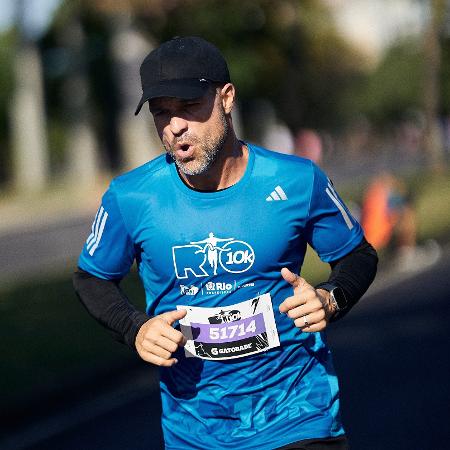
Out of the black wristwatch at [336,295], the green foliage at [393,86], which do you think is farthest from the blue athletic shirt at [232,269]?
the green foliage at [393,86]

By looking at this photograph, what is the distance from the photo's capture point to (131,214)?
160 inches

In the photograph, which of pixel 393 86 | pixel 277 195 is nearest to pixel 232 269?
pixel 277 195

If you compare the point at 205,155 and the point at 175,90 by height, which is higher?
the point at 175,90

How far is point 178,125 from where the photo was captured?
12.5 ft

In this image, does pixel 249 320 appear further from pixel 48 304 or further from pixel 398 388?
pixel 48 304

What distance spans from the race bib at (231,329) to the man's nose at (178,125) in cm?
62

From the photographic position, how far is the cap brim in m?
3.75

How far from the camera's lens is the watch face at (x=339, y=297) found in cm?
402

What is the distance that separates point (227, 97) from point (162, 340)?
0.89 meters

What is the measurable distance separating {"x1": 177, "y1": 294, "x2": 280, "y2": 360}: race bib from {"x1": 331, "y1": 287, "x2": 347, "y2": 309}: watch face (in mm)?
226

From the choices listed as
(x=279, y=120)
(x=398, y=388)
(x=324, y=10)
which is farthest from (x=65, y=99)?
(x=398, y=388)

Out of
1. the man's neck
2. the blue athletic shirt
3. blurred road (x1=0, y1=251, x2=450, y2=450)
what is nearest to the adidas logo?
the blue athletic shirt

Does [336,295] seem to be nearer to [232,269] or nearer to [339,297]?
[339,297]

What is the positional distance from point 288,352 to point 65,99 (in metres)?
61.1
